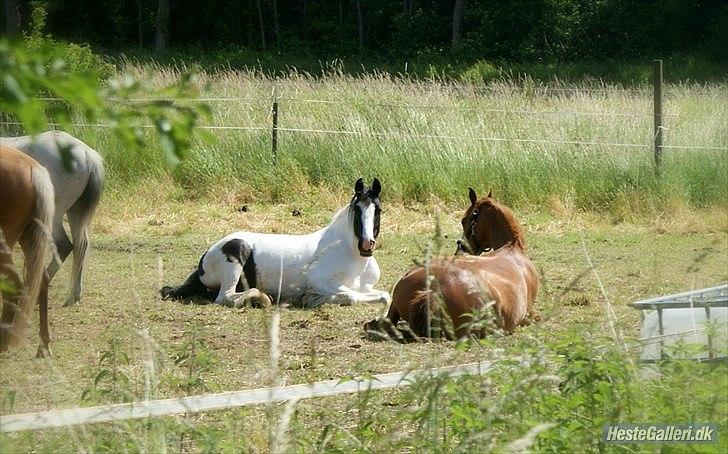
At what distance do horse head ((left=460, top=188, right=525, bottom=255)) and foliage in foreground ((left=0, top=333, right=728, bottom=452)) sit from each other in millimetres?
4011

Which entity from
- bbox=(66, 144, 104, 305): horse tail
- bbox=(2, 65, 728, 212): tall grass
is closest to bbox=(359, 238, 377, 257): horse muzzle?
bbox=(66, 144, 104, 305): horse tail

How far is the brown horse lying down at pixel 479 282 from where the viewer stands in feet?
22.6

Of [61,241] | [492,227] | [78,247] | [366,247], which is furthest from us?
[61,241]

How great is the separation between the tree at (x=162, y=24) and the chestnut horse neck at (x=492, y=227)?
33382mm

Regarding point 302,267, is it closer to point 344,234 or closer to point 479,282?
point 344,234

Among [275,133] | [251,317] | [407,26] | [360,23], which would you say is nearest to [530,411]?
[251,317]

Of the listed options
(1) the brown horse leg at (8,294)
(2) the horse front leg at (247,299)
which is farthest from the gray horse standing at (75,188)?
(1) the brown horse leg at (8,294)

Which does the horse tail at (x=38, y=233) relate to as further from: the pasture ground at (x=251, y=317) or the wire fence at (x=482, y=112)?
the wire fence at (x=482, y=112)

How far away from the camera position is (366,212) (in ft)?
29.2

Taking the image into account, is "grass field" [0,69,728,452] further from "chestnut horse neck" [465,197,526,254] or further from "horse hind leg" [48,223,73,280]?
"chestnut horse neck" [465,197,526,254]

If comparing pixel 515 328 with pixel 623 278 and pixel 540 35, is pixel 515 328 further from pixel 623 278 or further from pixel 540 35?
pixel 540 35

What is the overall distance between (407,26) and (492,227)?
32826 millimetres

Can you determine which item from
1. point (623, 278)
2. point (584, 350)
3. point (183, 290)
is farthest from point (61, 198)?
point (584, 350)

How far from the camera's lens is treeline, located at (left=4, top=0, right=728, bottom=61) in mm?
35656
